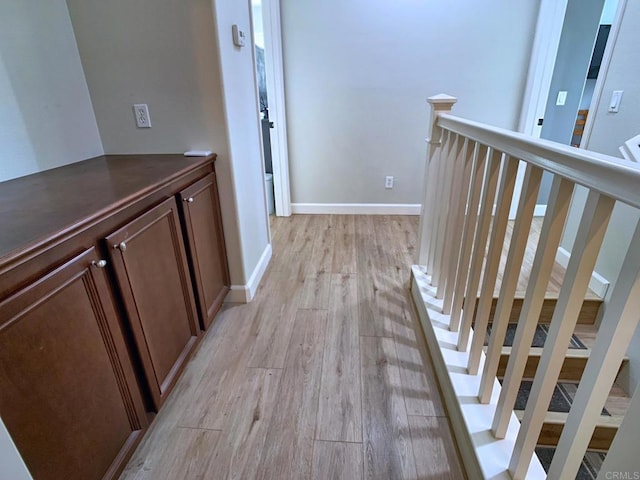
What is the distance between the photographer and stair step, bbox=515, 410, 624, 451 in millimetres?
1542

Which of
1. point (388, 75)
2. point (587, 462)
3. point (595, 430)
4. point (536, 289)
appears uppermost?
point (388, 75)

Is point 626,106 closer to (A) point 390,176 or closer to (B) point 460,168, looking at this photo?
(B) point 460,168

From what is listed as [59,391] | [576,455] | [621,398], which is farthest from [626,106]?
[59,391]

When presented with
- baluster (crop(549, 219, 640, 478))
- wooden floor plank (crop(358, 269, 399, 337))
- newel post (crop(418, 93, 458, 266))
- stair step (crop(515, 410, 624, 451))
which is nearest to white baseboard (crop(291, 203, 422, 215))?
wooden floor plank (crop(358, 269, 399, 337))

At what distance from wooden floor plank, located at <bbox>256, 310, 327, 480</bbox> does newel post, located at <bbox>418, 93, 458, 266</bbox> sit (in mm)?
802

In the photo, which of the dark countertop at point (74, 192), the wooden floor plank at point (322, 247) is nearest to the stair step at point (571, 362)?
the wooden floor plank at point (322, 247)

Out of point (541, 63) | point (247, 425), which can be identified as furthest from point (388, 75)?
point (247, 425)

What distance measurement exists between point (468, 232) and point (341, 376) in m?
0.85

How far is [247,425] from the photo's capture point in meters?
1.37

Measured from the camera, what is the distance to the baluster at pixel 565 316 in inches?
26.8

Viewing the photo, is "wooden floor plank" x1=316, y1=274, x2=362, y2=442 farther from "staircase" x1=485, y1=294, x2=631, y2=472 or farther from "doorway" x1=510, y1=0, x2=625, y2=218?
"doorway" x1=510, y1=0, x2=625, y2=218

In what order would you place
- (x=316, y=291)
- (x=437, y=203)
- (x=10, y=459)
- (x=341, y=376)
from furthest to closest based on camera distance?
1. (x=316, y=291)
2. (x=437, y=203)
3. (x=341, y=376)
4. (x=10, y=459)

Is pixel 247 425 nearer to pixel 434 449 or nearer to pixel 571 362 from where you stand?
pixel 434 449

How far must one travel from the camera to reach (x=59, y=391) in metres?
0.88
